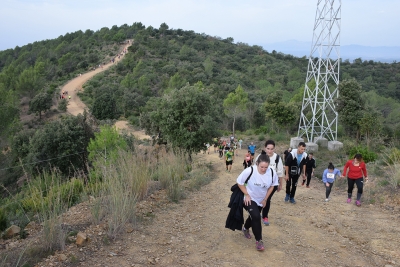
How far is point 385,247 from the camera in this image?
4855mm

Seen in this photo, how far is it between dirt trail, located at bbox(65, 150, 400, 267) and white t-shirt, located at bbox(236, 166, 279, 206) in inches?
30.8

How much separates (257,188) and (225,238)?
1.05 m

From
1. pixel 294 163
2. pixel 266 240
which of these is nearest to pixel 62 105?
pixel 294 163

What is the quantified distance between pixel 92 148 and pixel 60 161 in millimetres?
2411

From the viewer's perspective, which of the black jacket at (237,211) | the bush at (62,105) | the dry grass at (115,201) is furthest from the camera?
the bush at (62,105)

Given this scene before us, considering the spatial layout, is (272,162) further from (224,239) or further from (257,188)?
(224,239)

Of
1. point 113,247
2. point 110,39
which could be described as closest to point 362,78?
point 110,39

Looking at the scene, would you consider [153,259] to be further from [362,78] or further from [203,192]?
[362,78]

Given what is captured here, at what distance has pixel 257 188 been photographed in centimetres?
436

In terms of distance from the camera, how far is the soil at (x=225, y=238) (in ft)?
13.6

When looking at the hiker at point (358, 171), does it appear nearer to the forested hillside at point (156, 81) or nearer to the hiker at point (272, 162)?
the hiker at point (272, 162)

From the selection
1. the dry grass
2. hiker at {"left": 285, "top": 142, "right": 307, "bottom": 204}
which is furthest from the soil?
hiker at {"left": 285, "top": 142, "right": 307, "bottom": 204}

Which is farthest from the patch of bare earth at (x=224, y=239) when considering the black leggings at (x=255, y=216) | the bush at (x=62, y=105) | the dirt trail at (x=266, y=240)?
the bush at (x=62, y=105)

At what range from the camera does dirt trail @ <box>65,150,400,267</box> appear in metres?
4.18
